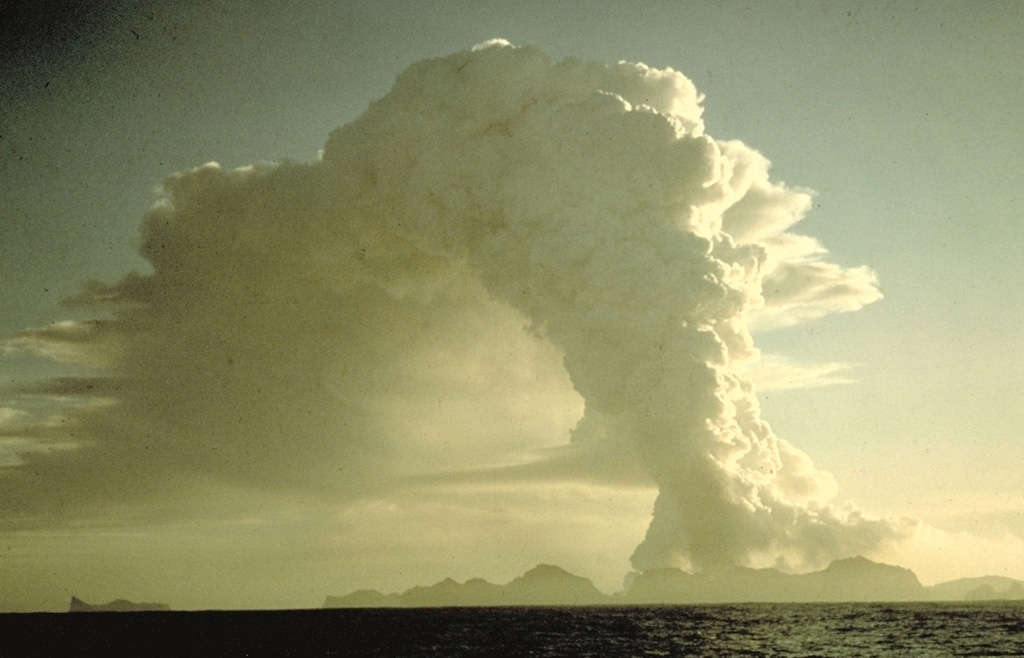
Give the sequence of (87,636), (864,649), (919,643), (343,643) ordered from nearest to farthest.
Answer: (864,649) → (919,643) → (343,643) → (87,636)

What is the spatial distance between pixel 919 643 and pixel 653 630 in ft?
72.1

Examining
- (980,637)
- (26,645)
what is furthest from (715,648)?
(26,645)

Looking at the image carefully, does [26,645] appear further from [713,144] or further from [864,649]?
[713,144]

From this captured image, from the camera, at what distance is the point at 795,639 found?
59.8m

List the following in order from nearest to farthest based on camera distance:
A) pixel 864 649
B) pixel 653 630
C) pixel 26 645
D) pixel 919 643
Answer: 1. pixel 864 649
2. pixel 919 643
3. pixel 26 645
4. pixel 653 630

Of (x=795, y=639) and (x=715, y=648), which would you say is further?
(x=795, y=639)

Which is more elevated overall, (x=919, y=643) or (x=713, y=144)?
(x=713, y=144)

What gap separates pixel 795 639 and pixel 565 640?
15692 millimetres

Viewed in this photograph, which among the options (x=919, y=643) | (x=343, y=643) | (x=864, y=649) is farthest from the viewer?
(x=343, y=643)

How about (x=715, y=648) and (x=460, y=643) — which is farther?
(x=460, y=643)

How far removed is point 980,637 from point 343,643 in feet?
147

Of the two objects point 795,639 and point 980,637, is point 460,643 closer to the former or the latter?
point 795,639

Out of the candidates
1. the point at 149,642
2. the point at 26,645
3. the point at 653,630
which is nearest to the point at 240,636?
the point at 149,642

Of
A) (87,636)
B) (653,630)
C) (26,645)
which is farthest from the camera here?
A: (87,636)
